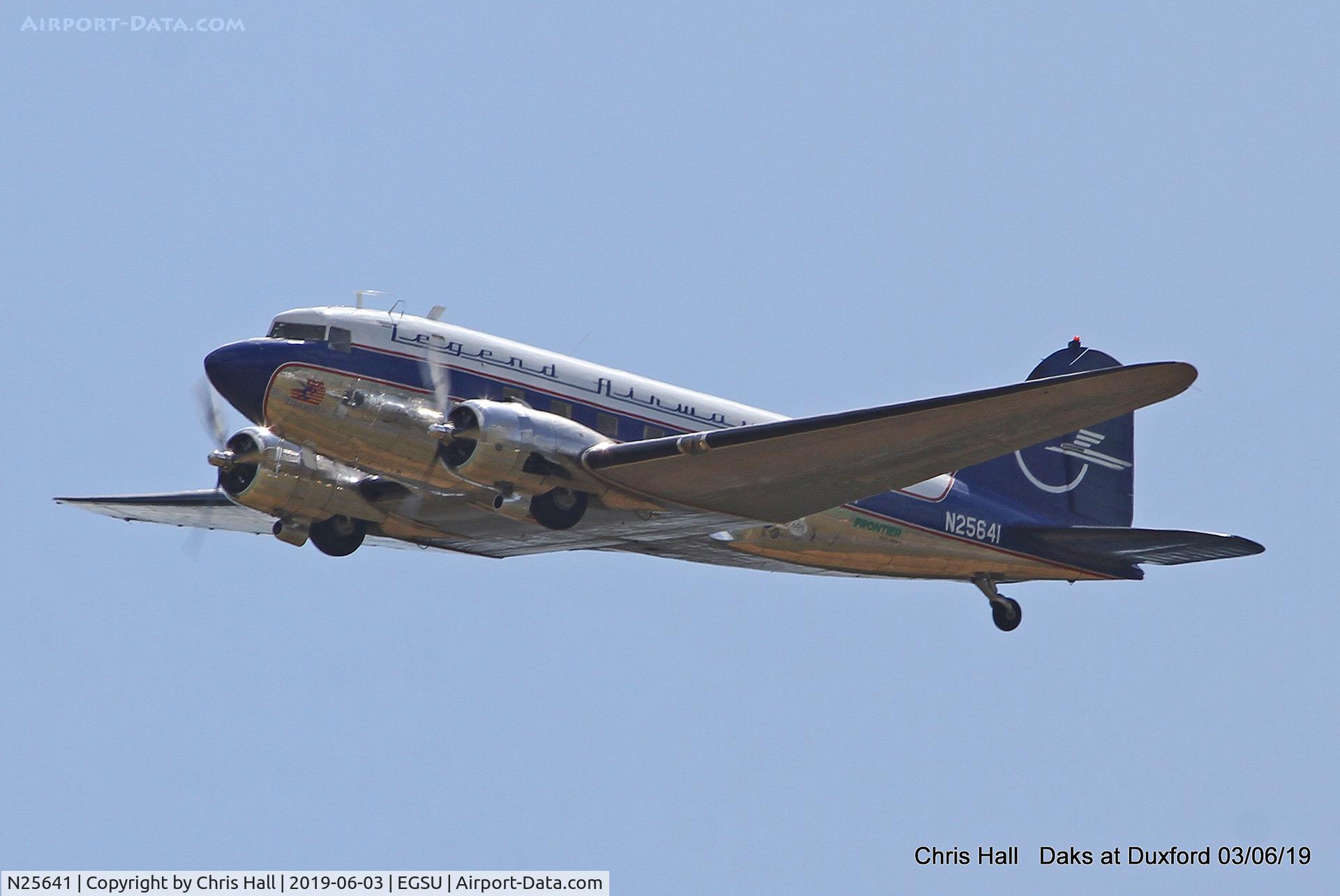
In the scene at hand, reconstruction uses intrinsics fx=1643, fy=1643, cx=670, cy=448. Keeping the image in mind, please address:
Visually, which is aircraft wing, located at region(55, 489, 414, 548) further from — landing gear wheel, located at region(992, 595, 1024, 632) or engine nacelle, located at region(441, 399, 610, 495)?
landing gear wheel, located at region(992, 595, 1024, 632)

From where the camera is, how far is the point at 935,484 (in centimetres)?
2161

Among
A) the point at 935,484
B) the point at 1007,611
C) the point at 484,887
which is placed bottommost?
the point at 484,887

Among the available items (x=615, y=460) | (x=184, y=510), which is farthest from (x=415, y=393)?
(x=184, y=510)

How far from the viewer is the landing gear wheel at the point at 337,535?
2009cm

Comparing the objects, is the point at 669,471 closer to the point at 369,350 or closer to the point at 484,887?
the point at 369,350

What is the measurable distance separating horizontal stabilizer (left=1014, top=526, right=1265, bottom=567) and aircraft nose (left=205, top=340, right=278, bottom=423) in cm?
1015

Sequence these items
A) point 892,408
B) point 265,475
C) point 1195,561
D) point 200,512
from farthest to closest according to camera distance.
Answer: point 200,512 < point 1195,561 < point 265,475 < point 892,408

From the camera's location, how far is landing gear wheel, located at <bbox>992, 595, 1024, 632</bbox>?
21.9 m

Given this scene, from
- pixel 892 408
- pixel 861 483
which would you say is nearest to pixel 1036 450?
pixel 861 483

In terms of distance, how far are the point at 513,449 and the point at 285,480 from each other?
135 inches

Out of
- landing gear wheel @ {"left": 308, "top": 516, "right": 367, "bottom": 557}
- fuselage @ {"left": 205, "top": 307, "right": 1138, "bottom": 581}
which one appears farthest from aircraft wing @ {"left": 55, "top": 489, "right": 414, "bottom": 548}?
fuselage @ {"left": 205, "top": 307, "right": 1138, "bottom": 581}

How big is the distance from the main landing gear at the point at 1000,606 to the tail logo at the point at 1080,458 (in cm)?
179

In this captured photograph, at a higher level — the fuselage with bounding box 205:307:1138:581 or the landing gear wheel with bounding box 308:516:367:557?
the fuselage with bounding box 205:307:1138:581

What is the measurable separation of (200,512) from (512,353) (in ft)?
22.3
